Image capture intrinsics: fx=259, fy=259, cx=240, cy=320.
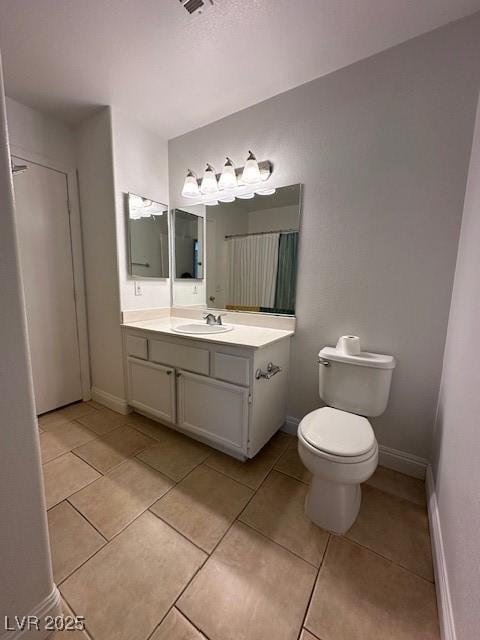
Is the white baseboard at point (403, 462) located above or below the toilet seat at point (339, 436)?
below

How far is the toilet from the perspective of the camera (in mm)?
1125

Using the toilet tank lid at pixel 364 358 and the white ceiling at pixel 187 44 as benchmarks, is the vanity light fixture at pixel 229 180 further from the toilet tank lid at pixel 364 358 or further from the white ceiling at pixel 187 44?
the toilet tank lid at pixel 364 358

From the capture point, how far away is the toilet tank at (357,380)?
144cm

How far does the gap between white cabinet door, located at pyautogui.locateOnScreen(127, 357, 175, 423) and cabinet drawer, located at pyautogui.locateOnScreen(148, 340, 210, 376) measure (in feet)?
0.22

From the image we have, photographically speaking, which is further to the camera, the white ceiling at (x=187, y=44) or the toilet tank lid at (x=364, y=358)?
the toilet tank lid at (x=364, y=358)

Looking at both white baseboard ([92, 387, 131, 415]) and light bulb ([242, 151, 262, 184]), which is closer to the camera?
light bulb ([242, 151, 262, 184])

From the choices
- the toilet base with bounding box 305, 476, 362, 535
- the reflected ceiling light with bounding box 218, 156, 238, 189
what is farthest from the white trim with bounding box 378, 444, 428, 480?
the reflected ceiling light with bounding box 218, 156, 238, 189

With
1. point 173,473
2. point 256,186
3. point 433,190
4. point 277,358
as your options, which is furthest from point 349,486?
point 256,186

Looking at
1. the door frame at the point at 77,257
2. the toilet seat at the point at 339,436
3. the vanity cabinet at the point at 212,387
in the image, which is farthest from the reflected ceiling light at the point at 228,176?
the toilet seat at the point at 339,436

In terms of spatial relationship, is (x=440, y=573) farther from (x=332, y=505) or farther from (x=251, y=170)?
(x=251, y=170)

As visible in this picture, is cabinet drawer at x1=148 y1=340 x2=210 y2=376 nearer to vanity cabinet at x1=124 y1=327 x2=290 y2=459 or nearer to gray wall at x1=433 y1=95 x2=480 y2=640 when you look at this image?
vanity cabinet at x1=124 y1=327 x2=290 y2=459

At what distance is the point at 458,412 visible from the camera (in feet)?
3.39

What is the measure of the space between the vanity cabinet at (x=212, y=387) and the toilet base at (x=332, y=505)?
427mm

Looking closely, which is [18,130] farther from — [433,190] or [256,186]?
[433,190]
